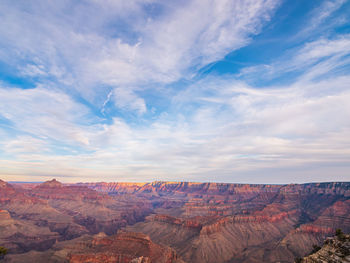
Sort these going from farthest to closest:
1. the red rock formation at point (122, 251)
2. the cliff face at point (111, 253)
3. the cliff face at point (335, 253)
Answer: the cliff face at point (111, 253), the red rock formation at point (122, 251), the cliff face at point (335, 253)

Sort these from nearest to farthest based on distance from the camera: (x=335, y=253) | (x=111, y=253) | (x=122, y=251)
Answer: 1. (x=335, y=253)
2. (x=111, y=253)
3. (x=122, y=251)

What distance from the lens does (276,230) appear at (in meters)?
192

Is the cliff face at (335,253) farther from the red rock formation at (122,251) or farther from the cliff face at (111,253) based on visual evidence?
the cliff face at (111,253)

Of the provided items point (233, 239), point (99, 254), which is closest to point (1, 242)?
point (99, 254)

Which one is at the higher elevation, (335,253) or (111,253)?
(335,253)

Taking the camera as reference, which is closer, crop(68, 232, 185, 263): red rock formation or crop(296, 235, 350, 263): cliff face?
crop(296, 235, 350, 263): cliff face

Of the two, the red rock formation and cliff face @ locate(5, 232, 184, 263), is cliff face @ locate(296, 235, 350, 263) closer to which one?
the red rock formation

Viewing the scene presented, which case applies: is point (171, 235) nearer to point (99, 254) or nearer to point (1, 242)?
point (99, 254)

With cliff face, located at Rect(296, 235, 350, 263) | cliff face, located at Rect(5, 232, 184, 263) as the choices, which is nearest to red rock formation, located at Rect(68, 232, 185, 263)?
cliff face, located at Rect(5, 232, 184, 263)

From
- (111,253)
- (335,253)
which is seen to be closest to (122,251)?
(111,253)

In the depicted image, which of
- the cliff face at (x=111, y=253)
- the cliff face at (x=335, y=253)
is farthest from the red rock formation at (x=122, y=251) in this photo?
the cliff face at (x=335, y=253)

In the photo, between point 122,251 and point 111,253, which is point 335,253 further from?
point 122,251

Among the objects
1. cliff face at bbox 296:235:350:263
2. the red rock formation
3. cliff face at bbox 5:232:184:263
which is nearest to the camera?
cliff face at bbox 296:235:350:263

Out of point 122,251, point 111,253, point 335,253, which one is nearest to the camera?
point 335,253
